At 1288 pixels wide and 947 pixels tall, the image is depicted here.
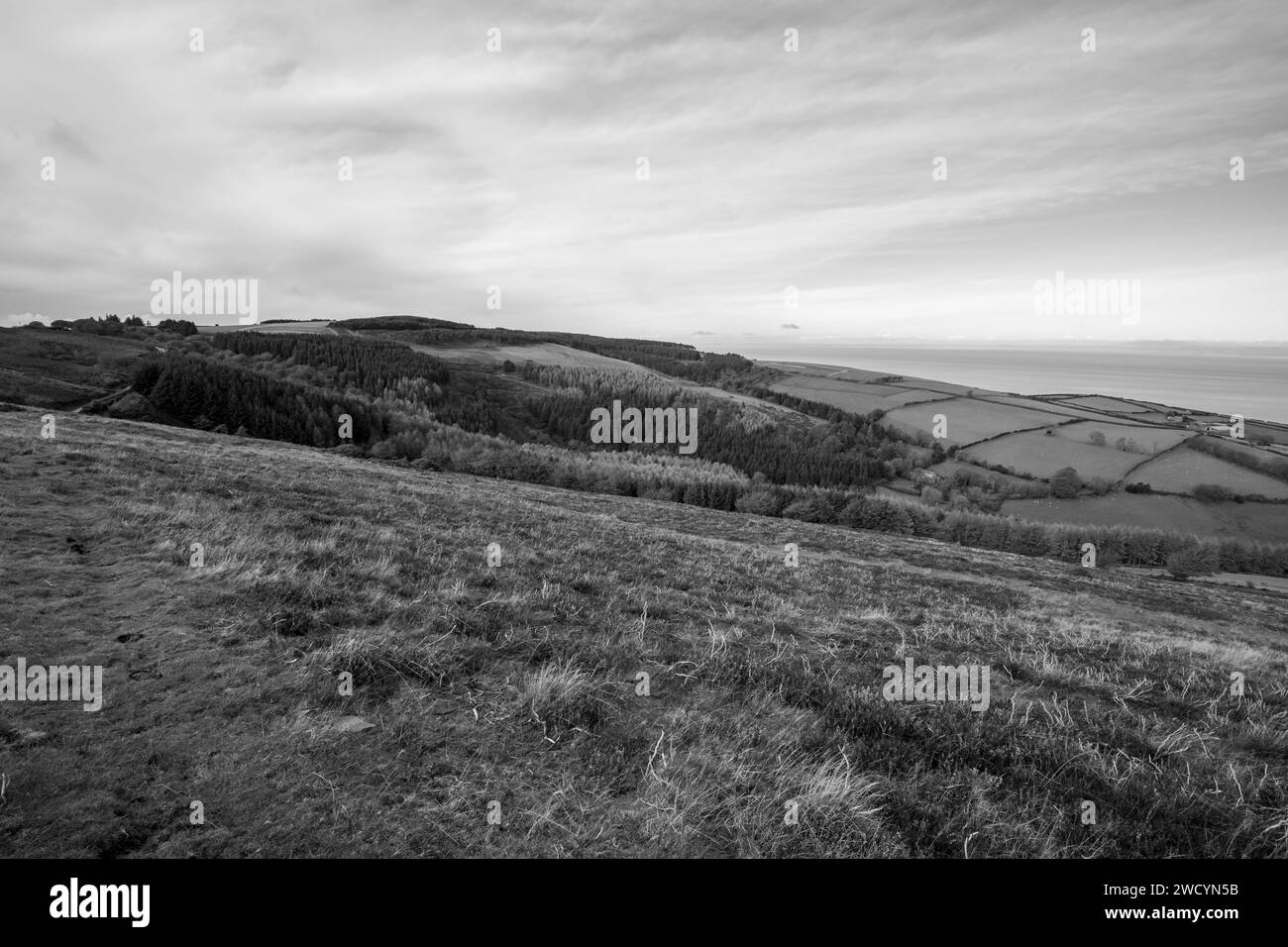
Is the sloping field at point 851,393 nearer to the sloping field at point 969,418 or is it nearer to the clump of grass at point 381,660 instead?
the sloping field at point 969,418

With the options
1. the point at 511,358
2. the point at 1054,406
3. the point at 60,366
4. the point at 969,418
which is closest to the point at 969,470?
the point at 969,418

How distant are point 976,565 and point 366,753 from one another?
1182 inches

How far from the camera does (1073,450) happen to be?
91.2 m

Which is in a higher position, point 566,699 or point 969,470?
point 566,699

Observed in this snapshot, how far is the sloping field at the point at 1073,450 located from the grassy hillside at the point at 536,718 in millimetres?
89354

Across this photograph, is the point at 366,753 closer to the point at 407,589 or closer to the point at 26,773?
the point at 26,773

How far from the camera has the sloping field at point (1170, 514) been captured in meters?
65.2

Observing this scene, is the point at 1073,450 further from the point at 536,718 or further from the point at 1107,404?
the point at 536,718

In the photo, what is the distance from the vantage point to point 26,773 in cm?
413

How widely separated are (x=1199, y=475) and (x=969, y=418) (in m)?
42.0

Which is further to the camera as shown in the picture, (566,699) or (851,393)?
(851,393)

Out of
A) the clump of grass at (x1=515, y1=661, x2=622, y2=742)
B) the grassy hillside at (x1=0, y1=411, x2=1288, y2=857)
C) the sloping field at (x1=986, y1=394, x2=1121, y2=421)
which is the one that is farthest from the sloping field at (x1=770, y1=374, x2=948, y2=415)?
the clump of grass at (x1=515, y1=661, x2=622, y2=742)
